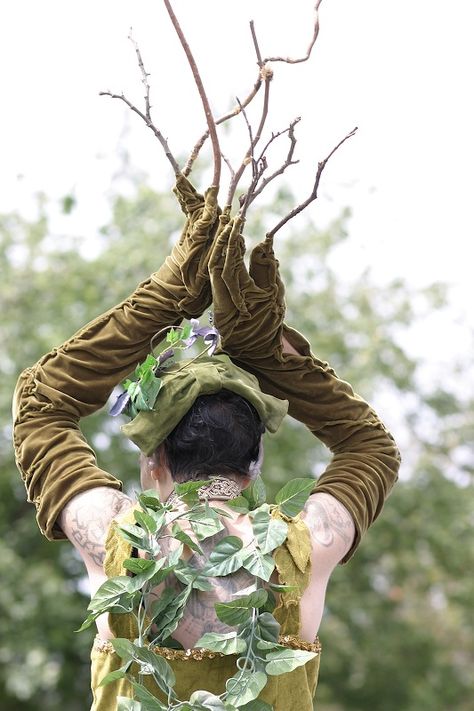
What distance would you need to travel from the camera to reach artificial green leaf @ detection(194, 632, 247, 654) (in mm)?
2131

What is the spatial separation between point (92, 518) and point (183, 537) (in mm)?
217

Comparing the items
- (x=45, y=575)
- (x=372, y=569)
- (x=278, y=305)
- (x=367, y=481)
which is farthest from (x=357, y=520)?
(x=372, y=569)

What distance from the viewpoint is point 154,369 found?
2408 mm

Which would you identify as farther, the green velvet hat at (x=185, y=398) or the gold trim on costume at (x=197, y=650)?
the green velvet hat at (x=185, y=398)

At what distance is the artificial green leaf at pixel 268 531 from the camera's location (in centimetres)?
218

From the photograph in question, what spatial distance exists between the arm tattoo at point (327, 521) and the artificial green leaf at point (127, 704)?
1.59 ft

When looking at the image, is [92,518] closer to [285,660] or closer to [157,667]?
[157,667]

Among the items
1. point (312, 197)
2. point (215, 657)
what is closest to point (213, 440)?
point (215, 657)

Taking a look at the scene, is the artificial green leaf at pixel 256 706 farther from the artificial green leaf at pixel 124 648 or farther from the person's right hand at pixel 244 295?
the person's right hand at pixel 244 295

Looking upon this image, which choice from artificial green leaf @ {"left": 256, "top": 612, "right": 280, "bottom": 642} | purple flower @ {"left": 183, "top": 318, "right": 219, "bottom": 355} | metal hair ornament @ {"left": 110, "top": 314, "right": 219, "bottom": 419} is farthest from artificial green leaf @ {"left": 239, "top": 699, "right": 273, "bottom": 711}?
purple flower @ {"left": 183, "top": 318, "right": 219, "bottom": 355}

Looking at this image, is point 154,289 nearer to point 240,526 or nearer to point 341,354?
point 240,526

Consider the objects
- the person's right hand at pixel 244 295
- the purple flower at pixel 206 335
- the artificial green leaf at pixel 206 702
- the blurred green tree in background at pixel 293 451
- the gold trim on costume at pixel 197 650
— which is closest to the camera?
the artificial green leaf at pixel 206 702

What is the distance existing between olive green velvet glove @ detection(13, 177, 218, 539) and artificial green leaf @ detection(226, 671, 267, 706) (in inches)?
18.9

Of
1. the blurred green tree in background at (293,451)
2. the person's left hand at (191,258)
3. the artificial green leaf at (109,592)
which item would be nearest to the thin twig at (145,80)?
the person's left hand at (191,258)
